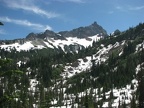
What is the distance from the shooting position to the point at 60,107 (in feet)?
654

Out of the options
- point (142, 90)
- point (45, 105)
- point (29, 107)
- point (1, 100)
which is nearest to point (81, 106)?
point (29, 107)

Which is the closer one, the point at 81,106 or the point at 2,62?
the point at 2,62

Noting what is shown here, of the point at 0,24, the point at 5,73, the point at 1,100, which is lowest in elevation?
the point at 1,100

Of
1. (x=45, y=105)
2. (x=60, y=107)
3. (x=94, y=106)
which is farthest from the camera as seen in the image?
(x=60, y=107)

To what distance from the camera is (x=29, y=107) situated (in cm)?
18812

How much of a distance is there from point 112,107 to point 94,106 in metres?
25.2

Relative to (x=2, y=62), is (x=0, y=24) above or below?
above

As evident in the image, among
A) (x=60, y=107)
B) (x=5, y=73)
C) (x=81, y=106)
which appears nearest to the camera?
(x=5, y=73)

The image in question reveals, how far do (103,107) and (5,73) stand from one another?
17720 centimetres

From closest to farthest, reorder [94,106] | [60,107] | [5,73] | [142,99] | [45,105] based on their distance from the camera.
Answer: [5,73] → [45,105] → [142,99] → [94,106] → [60,107]

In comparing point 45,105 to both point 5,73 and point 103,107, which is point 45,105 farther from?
point 103,107

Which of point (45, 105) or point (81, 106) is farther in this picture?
point (81, 106)

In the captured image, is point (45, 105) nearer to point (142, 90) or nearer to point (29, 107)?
point (142, 90)

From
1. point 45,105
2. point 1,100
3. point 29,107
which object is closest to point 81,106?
point 29,107
